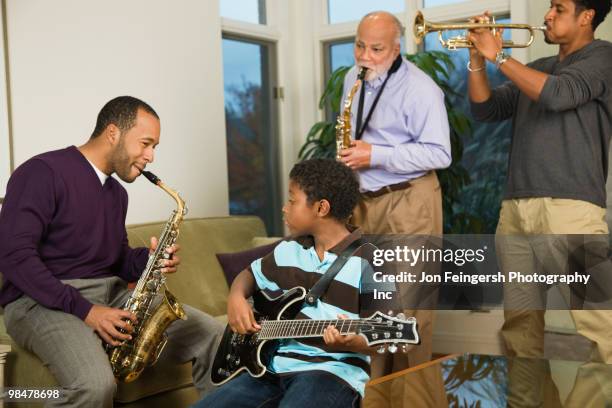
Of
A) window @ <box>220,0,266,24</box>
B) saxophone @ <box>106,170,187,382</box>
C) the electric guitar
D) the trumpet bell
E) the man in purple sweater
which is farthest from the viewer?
window @ <box>220,0,266,24</box>

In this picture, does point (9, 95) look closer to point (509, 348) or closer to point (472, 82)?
point (472, 82)

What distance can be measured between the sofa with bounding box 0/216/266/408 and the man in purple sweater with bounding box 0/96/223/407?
0.33 ft

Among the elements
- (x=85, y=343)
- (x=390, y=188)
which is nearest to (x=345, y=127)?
(x=390, y=188)

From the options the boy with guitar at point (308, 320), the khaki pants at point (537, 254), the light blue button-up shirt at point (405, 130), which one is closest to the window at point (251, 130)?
the light blue button-up shirt at point (405, 130)

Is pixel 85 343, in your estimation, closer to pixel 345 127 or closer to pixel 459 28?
pixel 345 127

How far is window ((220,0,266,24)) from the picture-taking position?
5.21 meters

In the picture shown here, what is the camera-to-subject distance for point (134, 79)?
435 cm

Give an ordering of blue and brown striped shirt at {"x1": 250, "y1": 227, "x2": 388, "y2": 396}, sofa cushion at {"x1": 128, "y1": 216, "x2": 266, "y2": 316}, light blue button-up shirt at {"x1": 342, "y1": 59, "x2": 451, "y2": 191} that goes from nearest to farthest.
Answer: blue and brown striped shirt at {"x1": 250, "y1": 227, "x2": 388, "y2": 396}
light blue button-up shirt at {"x1": 342, "y1": 59, "x2": 451, "y2": 191}
sofa cushion at {"x1": 128, "y1": 216, "x2": 266, "y2": 316}

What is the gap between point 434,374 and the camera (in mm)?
2512

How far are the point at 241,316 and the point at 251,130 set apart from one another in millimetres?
3093

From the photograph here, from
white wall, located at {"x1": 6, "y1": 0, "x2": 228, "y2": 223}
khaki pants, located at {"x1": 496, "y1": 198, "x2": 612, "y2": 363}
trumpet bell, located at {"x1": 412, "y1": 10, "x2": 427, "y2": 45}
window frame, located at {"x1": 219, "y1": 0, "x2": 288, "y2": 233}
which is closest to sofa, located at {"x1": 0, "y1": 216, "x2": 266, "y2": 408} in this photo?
white wall, located at {"x1": 6, "y1": 0, "x2": 228, "y2": 223}

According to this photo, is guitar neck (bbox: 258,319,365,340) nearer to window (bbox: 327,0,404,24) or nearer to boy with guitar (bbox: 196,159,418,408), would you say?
boy with guitar (bbox: 196,159,418,408)

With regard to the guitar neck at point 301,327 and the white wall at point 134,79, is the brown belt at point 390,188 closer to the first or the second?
the guitar neck at point 301,327

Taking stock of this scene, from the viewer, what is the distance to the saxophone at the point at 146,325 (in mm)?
2869
